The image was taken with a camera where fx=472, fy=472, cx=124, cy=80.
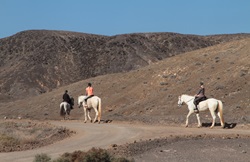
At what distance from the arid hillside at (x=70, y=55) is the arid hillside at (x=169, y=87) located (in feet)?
101

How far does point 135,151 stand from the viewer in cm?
1778

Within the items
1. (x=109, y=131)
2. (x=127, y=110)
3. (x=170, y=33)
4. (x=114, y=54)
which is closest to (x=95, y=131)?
(x=109, y=131)

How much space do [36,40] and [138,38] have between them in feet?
86.7

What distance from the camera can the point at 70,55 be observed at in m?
114

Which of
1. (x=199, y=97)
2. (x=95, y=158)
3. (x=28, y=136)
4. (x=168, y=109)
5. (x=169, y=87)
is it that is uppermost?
(x=169, y=87)

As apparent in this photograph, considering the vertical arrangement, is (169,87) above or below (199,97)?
above

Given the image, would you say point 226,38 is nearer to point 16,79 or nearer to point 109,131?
point 16,79

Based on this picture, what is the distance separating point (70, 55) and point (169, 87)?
64.2 metres

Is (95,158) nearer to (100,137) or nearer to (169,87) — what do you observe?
(100,137)

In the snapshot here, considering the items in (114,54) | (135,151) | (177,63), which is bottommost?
(135,151)

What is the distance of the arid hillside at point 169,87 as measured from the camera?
4328 cm

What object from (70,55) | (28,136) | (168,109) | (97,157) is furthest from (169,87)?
(70,55)

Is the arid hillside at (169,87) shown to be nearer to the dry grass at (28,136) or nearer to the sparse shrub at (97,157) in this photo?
the dry grass at (28,136)

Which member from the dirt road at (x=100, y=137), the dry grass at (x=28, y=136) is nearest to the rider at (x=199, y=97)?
the dirt road at (x=100, y=137)
